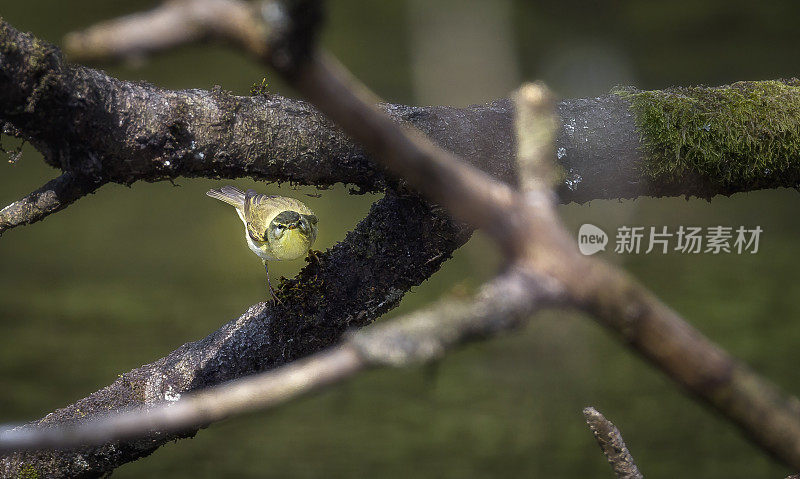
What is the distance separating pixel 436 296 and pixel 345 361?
2786mm

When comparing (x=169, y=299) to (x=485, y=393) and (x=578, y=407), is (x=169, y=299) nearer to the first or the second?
(x=485, y=393)

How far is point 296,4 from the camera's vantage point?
0.34 meters

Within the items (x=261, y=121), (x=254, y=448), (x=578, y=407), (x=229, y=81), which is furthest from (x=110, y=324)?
(x=261, y=121)

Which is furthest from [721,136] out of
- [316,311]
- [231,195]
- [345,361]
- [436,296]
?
[436,296]

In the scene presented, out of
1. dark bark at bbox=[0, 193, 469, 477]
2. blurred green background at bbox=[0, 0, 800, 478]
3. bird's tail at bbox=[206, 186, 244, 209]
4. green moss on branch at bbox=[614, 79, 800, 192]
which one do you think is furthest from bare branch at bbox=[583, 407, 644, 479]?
blurred green background at bbox=[0, 0, 800, 478]

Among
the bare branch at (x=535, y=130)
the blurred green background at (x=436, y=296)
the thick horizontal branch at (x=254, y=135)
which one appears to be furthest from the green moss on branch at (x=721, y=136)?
the blurred green background at (x=436, y=296)

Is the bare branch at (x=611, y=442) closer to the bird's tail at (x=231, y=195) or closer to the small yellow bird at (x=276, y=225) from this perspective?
the small yellow bird at (x=276, y=225)

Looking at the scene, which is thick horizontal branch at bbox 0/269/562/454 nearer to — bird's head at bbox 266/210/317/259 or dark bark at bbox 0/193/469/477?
A: dark bark at bbox 0/193/469/477

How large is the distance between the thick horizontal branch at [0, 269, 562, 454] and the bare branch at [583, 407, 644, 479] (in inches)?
18.2

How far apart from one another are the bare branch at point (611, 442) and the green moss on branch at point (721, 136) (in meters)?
0.57

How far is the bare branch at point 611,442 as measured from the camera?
81 centimetres

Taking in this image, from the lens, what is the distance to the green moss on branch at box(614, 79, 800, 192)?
121 cm

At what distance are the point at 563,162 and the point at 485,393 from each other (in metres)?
2.14

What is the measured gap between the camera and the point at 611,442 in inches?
32.2
